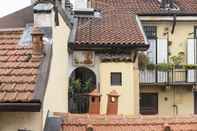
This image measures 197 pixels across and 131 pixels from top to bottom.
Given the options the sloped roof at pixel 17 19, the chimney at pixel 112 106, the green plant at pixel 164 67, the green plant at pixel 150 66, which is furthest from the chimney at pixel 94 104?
the green plant at pixel 164 67

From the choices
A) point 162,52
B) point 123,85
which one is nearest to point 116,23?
point 123,85

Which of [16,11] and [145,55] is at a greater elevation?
[16,11]

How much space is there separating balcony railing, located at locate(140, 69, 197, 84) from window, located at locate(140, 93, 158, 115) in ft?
3.22

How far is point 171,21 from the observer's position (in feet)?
84.1

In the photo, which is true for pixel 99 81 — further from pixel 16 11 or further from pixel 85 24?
pixel 16 11

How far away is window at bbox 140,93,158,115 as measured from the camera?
25.6m

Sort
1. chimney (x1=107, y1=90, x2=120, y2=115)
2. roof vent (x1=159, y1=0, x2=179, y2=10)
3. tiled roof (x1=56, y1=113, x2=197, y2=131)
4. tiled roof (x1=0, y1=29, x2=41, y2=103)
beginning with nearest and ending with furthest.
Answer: tiled roof (x1=0, y1=29, x2=41, y2=103) < tiled roof (x1=56, y1=113, x2=197, y2=131) < chimney (x1=107, y1=90, x2=120, y2=115) < roof vent (x1=159, y1=0, x2=179, y2=10)

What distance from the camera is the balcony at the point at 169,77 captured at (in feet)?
82.0

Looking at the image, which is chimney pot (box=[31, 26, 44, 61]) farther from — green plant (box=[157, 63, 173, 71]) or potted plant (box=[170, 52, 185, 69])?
potted plant (box=[170, 52, 185, 69])

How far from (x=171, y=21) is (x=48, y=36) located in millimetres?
14374

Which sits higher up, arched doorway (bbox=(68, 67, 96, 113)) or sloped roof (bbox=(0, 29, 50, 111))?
sloped roof (bbox=(0, 29, 50, 111))

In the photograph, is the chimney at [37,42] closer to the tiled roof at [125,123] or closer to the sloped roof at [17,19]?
the tiled roof at [125,123]

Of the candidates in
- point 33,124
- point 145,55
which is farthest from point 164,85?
point 33,124

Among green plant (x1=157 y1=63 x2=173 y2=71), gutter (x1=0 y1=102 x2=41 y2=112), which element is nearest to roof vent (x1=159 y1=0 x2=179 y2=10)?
green plant (x1=157 y1=63 x2=173 y2=71)
